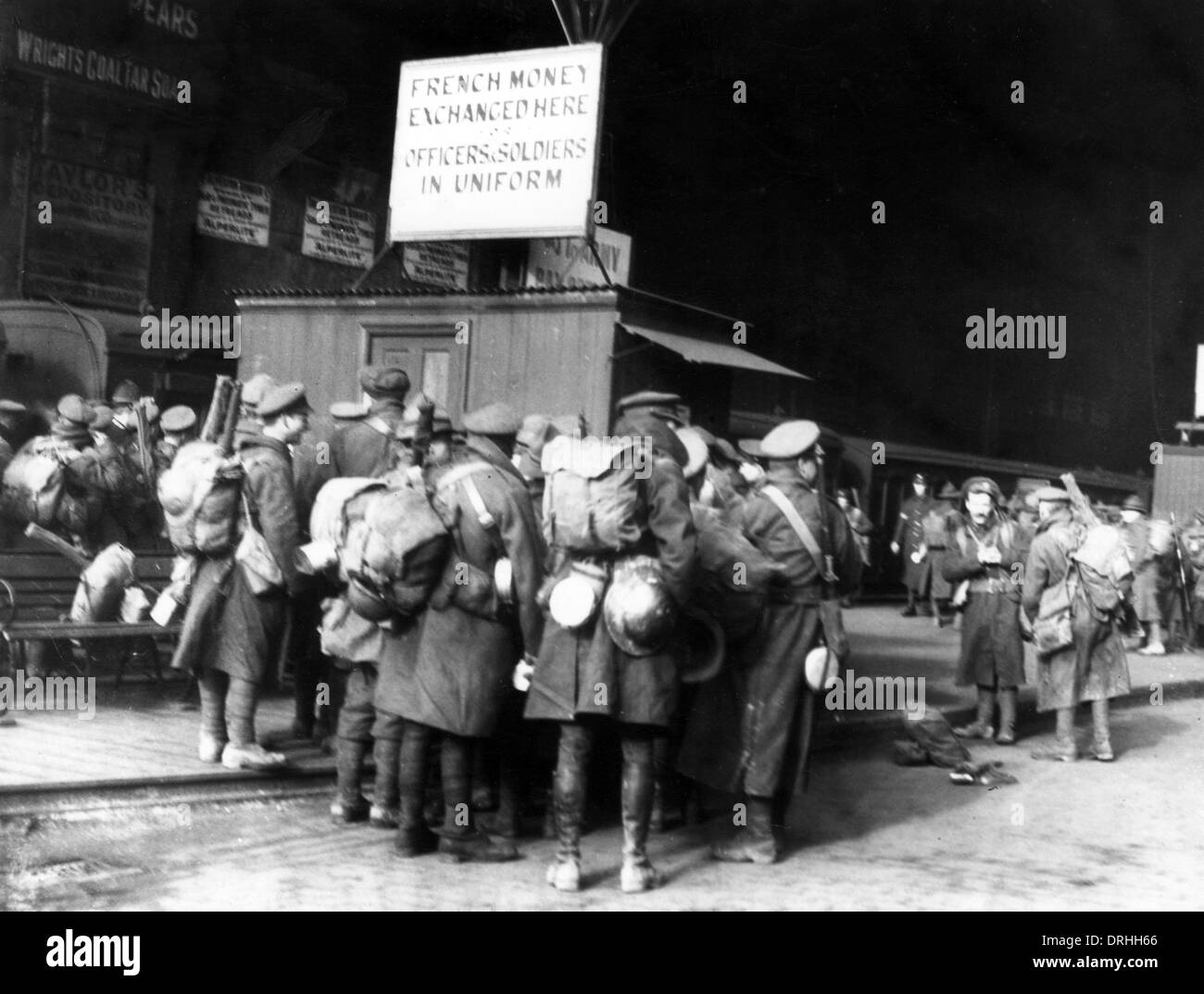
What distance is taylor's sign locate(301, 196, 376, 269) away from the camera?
51.0 feet

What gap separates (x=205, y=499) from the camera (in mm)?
6488

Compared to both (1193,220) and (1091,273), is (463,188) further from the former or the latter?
(1091,273)

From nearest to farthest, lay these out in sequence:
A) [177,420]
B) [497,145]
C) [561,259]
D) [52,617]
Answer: [177,420] → [52,617] → [497,145] → [561,259]

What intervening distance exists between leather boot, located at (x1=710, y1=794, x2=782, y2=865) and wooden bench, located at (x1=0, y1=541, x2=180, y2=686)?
374 cm

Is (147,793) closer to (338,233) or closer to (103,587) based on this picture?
(103,587)

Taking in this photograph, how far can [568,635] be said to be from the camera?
5.35 metres

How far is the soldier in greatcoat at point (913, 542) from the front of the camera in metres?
17.6

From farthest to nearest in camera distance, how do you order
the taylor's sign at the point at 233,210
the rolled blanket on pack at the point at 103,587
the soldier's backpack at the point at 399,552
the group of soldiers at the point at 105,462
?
the taylor's sign at the point at 233,210, the group of soldiers at the point at 105,462, the rolled blanket on pack at the point at 103,587, the soldier's backpack at the point at 399,552

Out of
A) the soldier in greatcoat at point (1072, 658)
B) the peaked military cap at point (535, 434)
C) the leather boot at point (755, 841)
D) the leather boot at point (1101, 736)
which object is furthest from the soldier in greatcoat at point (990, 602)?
the peaked military cap at point (535, 434)

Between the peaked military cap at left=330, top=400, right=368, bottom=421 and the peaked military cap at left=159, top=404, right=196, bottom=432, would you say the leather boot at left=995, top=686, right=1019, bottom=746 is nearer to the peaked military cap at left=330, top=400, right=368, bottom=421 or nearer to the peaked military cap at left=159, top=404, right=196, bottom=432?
the peaked military cap at left=330, top=400, right=368, bottom=421

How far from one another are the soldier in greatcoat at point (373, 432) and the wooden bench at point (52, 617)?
1531 millimetres

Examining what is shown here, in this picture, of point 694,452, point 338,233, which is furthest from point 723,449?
point 338,233

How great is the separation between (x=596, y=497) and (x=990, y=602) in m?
5.16

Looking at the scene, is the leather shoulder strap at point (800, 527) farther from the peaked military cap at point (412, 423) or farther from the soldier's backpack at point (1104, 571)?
the soldier's backpack at point (1104, 571)
